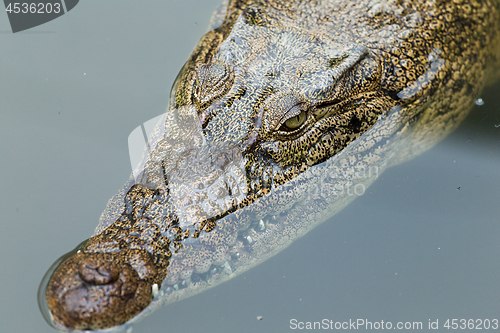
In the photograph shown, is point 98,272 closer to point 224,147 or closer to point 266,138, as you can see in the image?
point 224,147

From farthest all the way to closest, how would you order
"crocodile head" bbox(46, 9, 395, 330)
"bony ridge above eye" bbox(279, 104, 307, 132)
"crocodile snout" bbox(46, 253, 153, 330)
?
"bony ridge above eye" bbox(279, 104, 307, 132) < "crocodile head" bbox(46, 9, 395, 330) < "crocodile snout" bbox(46, 253, 153, 330)

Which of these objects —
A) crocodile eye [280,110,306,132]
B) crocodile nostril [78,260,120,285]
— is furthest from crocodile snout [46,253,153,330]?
crocodile eye [280,110,306,132]

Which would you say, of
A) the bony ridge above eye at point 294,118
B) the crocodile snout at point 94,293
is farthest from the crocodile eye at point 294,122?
the crocodile snout at point 94,293

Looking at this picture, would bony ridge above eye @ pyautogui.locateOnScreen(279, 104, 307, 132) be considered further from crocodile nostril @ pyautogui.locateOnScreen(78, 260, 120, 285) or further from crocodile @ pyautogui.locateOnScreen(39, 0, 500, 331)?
crocodile nostril @ pyautogui.locateOnScreen(78, 260, 120, 285)

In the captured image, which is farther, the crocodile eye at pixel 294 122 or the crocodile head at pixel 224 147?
the crocodile eye at pixel 294 122

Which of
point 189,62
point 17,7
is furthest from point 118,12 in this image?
point 189,62

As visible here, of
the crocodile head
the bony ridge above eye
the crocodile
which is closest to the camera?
the crocodile head

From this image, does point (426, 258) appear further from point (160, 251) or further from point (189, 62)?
point (189, 62)

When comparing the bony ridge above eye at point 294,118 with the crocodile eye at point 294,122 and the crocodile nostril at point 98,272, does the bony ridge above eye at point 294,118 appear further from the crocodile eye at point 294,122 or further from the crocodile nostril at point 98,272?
the crocodile nostril at point 98,272

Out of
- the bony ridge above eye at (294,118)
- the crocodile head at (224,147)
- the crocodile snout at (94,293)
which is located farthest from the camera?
the bony ridge above eye at (294,118)
